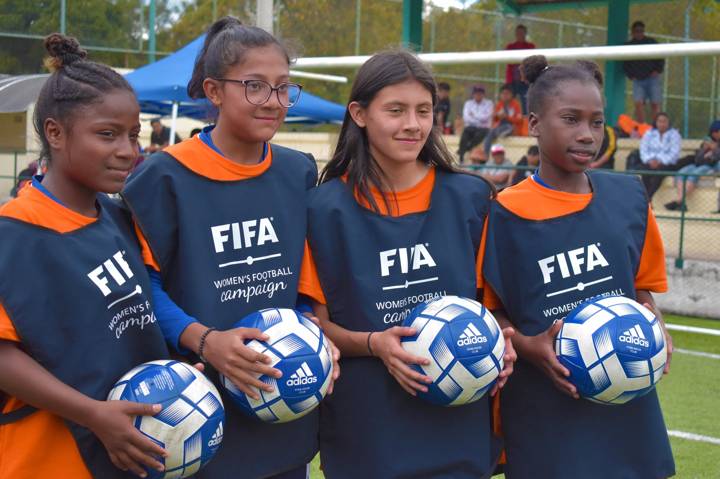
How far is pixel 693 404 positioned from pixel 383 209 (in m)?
4.64

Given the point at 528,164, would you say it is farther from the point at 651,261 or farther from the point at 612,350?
the point at 612,350

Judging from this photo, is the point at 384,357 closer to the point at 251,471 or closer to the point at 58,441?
the point at 251,471

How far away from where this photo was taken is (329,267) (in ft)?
10.4

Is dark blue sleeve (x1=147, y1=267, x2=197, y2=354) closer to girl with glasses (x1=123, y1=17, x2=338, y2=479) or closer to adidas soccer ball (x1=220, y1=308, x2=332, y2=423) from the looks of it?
girl with glasses (x1=123, y1=17, x2=338, y2=479)

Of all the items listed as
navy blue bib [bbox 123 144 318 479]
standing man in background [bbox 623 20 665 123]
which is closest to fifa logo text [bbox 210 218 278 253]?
navy blue bib [bbox 123 144 318 479]

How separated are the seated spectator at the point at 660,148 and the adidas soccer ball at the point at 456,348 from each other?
37.5 feet

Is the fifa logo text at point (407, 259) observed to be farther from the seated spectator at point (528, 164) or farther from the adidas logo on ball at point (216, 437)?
the seated spectator at point (528, 164)

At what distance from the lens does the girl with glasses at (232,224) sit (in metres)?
3.00

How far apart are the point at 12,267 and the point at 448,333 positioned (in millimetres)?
1237

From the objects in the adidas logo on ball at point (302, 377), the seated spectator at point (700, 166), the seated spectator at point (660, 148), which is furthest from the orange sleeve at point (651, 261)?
the seated spectator at point (660, 148)

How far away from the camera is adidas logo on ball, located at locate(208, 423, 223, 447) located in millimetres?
2742

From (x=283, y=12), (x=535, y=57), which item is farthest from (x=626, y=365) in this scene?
(x=283, y=12)

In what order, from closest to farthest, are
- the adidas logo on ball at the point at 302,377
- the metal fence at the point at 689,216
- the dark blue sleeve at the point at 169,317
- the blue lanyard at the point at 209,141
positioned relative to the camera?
1. the adidas logo on ball at the point at 302,377
2. the dark blue sleeve at the point at 169,317
3. the blue lanyard at the point at 209,141
4. the metal fence at the point at 689,216

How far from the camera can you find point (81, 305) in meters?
2.66
